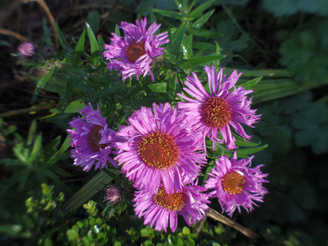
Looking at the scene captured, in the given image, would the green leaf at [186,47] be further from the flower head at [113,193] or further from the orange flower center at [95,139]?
the flower head at [113,193]

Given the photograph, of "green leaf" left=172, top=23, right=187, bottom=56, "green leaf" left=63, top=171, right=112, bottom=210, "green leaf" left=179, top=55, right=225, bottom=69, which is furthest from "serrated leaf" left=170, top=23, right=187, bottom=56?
"green leaf" left=63, top=171, right=112, bottom=210

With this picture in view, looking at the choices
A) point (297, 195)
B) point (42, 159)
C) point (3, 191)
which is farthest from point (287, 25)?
point (3, 191)

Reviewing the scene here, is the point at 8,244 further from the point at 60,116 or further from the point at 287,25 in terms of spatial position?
the point at 287,25

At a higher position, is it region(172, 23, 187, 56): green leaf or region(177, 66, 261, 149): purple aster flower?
region(172, 23, 187, 56): green leaf

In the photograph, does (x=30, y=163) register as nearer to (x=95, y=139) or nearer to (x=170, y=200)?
(x=95, y=139)

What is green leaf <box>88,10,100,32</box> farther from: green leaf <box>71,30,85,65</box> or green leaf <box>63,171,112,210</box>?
green leaf <box>63,171,112,210</box>

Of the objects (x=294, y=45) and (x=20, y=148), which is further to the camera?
(x=294, y=45)
